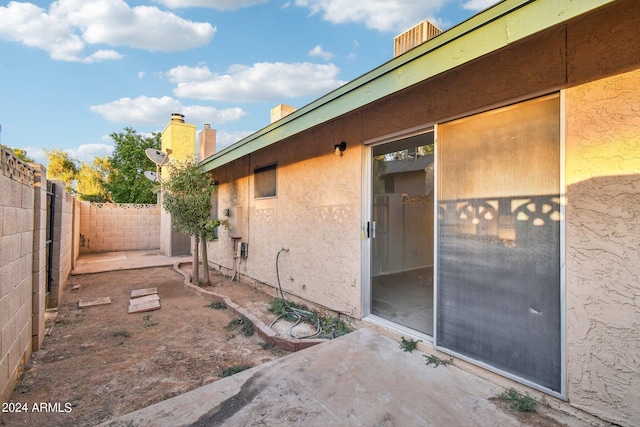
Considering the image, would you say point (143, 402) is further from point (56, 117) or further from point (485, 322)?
point (56, 117)

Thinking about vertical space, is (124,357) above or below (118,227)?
below

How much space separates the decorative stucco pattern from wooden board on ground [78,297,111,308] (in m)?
6.95

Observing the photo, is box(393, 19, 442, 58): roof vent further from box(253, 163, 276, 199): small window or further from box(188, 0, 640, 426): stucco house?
box(253, 163, 276, 199): small window

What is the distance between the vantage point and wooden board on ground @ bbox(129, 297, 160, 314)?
5098 mm

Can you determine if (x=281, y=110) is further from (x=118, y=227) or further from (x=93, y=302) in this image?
(x=118, y=227)

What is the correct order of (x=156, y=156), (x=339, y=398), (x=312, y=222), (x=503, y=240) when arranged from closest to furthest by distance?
(x=339, y=398), (x=503, y=240), (x=312, y=222), (x=156, y=156)

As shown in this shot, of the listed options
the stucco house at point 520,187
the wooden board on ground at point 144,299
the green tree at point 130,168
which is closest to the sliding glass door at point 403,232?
the stucco house at point 520,187

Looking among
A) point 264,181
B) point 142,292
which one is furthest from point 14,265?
point 264,181

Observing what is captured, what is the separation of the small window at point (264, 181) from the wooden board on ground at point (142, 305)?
2.87 m

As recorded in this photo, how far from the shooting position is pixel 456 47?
2029mm

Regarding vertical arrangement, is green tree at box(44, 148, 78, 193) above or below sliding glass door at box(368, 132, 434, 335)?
above

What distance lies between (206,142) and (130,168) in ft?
55.7

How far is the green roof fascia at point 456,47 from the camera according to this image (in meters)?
1.58

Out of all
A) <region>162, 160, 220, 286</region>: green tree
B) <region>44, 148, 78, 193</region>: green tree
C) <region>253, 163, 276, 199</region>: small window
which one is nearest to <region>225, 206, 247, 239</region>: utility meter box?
<region>162, 160, 220, 286</region>: green tree
